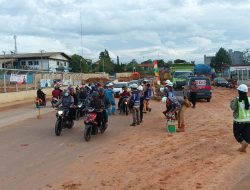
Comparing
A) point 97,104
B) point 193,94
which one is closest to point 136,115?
point 97,104

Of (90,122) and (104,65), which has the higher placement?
(104,65)

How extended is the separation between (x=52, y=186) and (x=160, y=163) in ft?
9.00

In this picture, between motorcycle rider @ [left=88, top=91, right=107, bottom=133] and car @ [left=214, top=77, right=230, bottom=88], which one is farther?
car @ [left=214, top=77, right=230, bottom=88]

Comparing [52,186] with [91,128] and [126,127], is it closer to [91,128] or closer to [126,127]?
[91,128]

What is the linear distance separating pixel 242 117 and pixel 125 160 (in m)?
3.04

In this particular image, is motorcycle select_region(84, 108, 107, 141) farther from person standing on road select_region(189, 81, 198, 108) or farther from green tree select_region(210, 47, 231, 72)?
green tree select_region(210, 47, 231, 72)

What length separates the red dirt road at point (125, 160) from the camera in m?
8.22

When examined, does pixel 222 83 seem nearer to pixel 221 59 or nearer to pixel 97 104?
pixel 97 104

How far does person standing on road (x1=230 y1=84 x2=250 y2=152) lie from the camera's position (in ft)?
34.8

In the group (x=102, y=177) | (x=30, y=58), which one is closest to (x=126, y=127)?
(x=102, y=177)

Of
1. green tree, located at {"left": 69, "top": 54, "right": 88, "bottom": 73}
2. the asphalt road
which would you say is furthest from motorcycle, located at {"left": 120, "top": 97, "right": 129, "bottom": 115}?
green tree, located at {"left": 69, "top": 54, "right": 88, "bottom": 73}

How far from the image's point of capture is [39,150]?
11.8m

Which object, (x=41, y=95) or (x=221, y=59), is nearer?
(x=41, y=95)

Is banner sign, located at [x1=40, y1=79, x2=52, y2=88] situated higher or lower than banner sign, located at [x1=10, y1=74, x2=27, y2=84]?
lower
